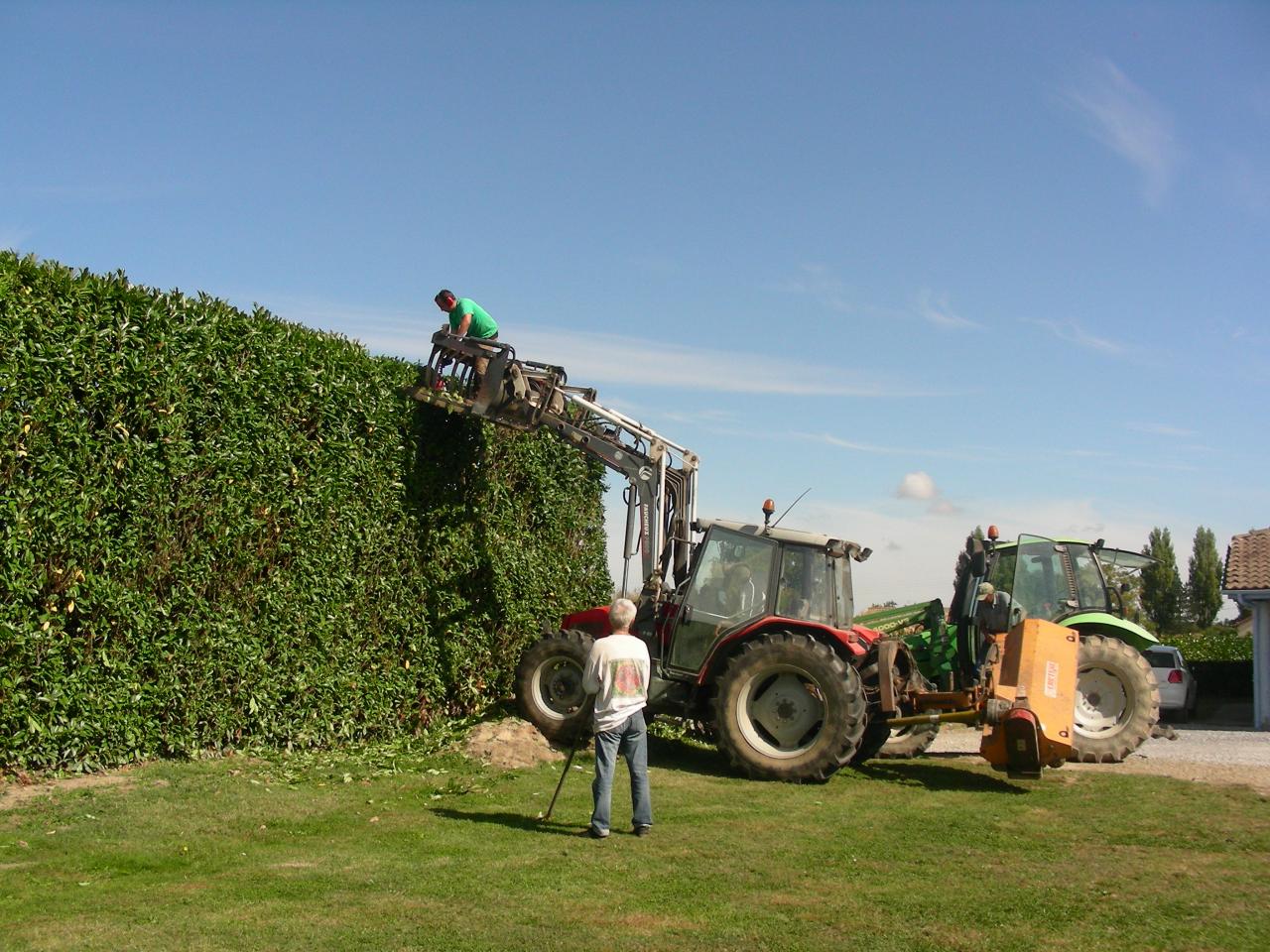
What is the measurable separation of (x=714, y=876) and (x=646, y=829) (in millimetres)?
1189

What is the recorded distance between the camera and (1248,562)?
22.3 metres

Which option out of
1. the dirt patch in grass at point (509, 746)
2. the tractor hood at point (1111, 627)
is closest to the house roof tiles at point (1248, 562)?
the tractor hood at point (1111, 627)

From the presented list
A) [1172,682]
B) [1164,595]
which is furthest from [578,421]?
[1164,595]

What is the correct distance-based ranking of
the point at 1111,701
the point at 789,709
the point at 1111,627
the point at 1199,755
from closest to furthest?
the point at 789,709
the point at 1111,701
the point at 1111,627
the point at 1199,755

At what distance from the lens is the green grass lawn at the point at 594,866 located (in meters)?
5.86

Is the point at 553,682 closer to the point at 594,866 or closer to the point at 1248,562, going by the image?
the point at 594,866

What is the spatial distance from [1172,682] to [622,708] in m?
16.8

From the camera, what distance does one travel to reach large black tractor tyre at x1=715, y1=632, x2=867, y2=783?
10531mm

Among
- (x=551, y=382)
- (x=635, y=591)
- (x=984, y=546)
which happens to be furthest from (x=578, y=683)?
(x=984, y=546)

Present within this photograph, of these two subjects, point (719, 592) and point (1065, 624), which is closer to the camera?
point (719, 592)

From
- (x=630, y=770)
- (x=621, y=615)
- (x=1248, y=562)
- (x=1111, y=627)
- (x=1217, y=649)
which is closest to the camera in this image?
(x=630, y=770)

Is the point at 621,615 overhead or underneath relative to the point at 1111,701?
overhead

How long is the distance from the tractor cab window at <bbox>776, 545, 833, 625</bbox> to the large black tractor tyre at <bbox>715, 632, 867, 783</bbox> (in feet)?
1.35

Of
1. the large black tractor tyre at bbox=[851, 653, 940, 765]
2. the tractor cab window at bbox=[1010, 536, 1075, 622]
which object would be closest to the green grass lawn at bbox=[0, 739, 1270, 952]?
the large black tractor tyre at bbox=[851, 653, 940, 765]
